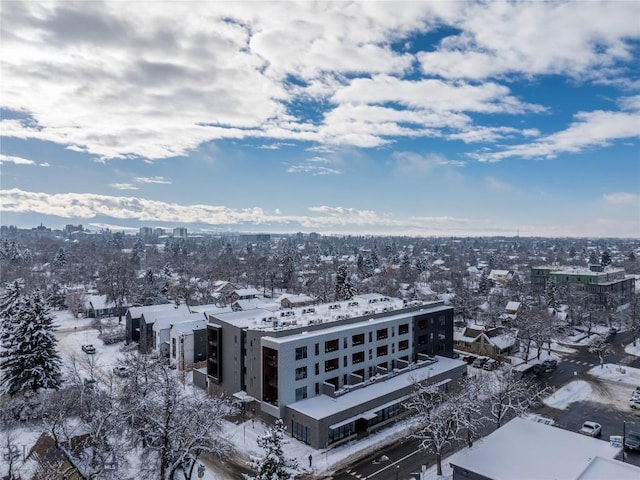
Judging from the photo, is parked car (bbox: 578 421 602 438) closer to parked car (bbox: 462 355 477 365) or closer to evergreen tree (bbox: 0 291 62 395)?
parked car (bbox: 462 355 477 365)

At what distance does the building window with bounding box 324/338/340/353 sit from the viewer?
3644 centimetres

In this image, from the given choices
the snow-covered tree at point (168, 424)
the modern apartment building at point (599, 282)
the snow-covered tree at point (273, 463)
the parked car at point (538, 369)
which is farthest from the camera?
the modern apartment building at point (599, 282)

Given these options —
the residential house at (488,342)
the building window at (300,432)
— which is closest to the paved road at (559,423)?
the building window at (300,432)

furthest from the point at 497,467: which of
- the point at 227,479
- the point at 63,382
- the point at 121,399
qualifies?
the point at 63,382

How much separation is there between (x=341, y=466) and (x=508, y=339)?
3604cm

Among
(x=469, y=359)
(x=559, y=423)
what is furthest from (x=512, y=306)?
(x=559, y=423)

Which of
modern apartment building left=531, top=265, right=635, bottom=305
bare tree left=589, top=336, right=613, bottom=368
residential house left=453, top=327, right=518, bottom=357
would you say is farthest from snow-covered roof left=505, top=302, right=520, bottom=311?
residential house left=453, top=327, right=518, bottom=357

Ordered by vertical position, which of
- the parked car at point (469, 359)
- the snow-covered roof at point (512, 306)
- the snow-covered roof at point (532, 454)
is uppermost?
the snow-covered roof at point (532, 454)

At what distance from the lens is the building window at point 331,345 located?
3644 cm

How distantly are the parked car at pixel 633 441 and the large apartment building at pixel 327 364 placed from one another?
560 inches

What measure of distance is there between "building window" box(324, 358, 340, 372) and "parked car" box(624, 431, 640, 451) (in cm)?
2198

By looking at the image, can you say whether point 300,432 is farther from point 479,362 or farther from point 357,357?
point 479,362

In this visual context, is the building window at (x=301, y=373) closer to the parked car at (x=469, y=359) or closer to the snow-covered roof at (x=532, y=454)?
the snow-covered roof at (x=532, y=454)

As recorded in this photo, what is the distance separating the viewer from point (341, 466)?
28.5 m
